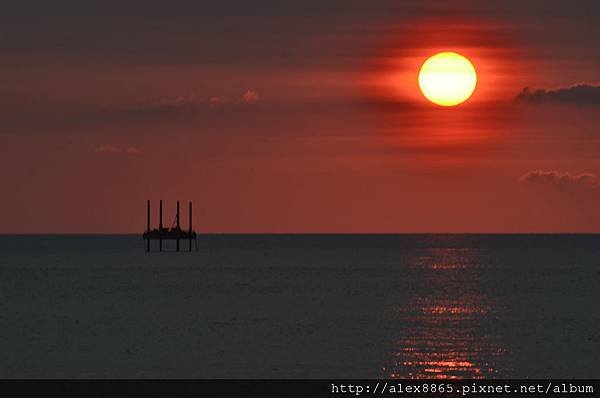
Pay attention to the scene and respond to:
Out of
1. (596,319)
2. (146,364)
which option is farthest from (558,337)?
(146,364)

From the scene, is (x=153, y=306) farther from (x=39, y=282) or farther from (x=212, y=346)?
(x=39, y=282)

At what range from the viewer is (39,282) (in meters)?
128

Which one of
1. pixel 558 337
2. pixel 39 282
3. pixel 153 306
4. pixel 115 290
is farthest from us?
pixel 39 282

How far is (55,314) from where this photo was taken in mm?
85250

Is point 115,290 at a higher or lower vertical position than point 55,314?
higher

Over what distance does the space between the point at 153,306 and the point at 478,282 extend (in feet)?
152
